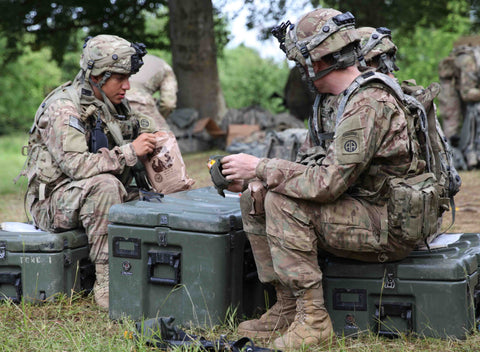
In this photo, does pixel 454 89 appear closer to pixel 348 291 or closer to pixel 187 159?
pixel 187 159

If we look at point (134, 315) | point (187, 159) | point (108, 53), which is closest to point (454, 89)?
point (187, 159)

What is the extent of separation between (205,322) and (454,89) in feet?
31.9

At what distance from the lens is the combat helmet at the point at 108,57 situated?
16.6ft

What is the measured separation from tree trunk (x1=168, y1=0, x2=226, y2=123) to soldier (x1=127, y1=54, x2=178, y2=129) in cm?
477

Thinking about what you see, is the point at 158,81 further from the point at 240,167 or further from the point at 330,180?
the point at 330,180

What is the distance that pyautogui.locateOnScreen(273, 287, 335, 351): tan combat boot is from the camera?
3662 mm

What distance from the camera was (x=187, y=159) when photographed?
12586 millimetres

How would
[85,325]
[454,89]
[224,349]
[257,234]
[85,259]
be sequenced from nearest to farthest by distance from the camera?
[224,349] → [257,234] → [85,325] → [85,259] → [454,89]

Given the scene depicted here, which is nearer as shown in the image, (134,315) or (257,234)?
(257,234)

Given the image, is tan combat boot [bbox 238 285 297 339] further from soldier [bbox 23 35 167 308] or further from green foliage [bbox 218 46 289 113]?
green foliage [bbox 218 46 289 113]

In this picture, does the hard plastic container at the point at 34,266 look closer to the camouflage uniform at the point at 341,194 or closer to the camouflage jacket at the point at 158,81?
the camouflage uniform at the point at 341,194

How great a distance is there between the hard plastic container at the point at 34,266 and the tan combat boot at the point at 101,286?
0.58 feet

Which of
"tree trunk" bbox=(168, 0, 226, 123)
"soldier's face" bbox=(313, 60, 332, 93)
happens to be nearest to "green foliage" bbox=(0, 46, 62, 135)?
"tree trunk" bbox=(168, 0, 226, 123)

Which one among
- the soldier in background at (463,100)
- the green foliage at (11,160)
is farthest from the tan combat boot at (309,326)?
the green foliage at (11,160)
